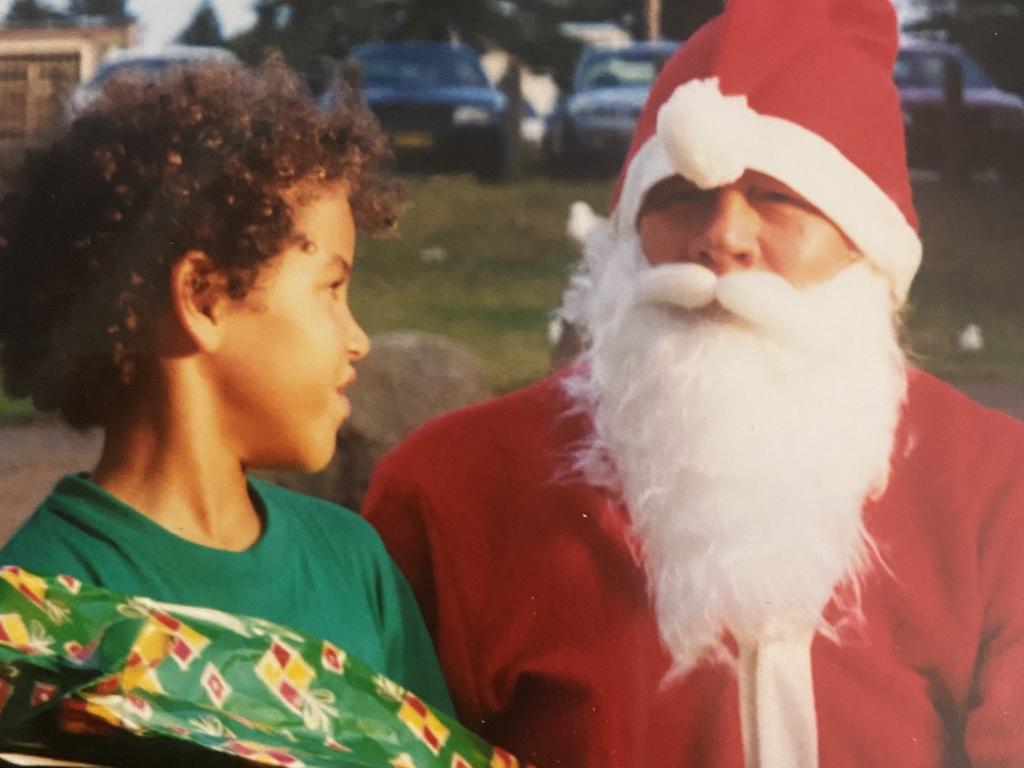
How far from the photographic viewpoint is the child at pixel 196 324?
5.45 feet

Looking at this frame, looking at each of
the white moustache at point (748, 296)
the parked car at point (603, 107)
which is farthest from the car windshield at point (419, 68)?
the white moustache at point (748, 296)

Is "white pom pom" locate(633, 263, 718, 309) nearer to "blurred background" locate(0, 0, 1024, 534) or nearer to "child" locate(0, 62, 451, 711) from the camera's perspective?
"blurred background" locate(0, 0, 1024, 534)

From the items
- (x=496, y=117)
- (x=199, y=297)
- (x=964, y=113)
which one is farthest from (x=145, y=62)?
(x=964, y=113)

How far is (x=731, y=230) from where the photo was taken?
5.87ft

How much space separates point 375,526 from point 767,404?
1.55ft

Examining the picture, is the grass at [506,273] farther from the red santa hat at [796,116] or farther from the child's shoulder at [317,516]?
the child's shoulder at [317,516]

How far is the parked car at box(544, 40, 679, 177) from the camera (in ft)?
5.99

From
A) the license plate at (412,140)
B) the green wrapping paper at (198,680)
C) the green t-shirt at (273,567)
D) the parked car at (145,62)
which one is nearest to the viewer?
the green wrapping paper at (198,680)

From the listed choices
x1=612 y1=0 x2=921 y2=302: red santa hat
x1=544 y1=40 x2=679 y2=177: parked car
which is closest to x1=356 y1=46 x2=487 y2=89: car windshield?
x1=544 y1=40 x2=679 y2=177: parked car

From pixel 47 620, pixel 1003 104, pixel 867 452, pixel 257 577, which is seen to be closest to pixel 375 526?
pixel 257 577

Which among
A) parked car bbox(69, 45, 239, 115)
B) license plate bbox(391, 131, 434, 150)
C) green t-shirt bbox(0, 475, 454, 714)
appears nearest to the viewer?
green t-shirt bbox(0, 475, 454, 714)

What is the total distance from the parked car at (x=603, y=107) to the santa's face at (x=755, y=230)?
3.7 inches

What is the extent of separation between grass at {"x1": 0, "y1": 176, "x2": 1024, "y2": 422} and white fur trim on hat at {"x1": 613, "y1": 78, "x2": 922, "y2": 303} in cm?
7

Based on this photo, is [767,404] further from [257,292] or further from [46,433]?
[46,433]
